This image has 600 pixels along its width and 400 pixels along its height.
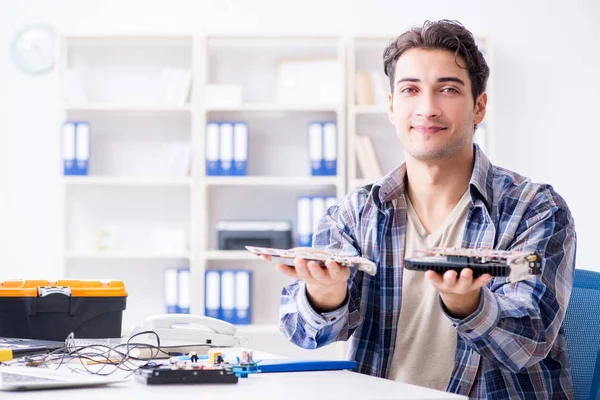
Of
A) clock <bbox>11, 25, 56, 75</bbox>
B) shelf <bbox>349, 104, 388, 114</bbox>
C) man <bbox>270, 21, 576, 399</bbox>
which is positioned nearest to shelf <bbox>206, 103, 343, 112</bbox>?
shelf <bbox>349, 104, 388, 114</bbox>

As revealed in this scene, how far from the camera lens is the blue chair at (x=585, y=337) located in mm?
1705

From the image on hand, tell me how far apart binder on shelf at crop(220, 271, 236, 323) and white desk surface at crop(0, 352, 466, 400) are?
2.81m

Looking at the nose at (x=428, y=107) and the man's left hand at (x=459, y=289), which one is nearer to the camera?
the man's left hand at (x=459, y=289)

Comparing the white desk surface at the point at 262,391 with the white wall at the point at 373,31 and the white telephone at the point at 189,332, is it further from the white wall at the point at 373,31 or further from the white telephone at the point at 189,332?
the white wall at the point at 373,31

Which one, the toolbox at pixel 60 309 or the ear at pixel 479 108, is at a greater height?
the ear at pixel 479 108

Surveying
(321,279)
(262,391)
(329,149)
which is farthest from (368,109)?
(262,391)

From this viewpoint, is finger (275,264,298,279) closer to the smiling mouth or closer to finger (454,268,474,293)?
finger (454,268,474,293)

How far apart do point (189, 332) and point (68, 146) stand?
2600 millimetres

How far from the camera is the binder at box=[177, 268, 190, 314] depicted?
13.8 ft

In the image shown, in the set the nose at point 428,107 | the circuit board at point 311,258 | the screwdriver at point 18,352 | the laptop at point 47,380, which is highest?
the nose at point 428,107

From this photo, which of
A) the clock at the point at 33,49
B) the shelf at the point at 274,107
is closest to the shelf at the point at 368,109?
the shelf at the point at 274,107

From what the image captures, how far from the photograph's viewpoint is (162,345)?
5.77 feet

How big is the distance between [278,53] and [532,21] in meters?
1.37

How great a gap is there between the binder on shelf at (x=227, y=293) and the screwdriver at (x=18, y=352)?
98.2 inches
